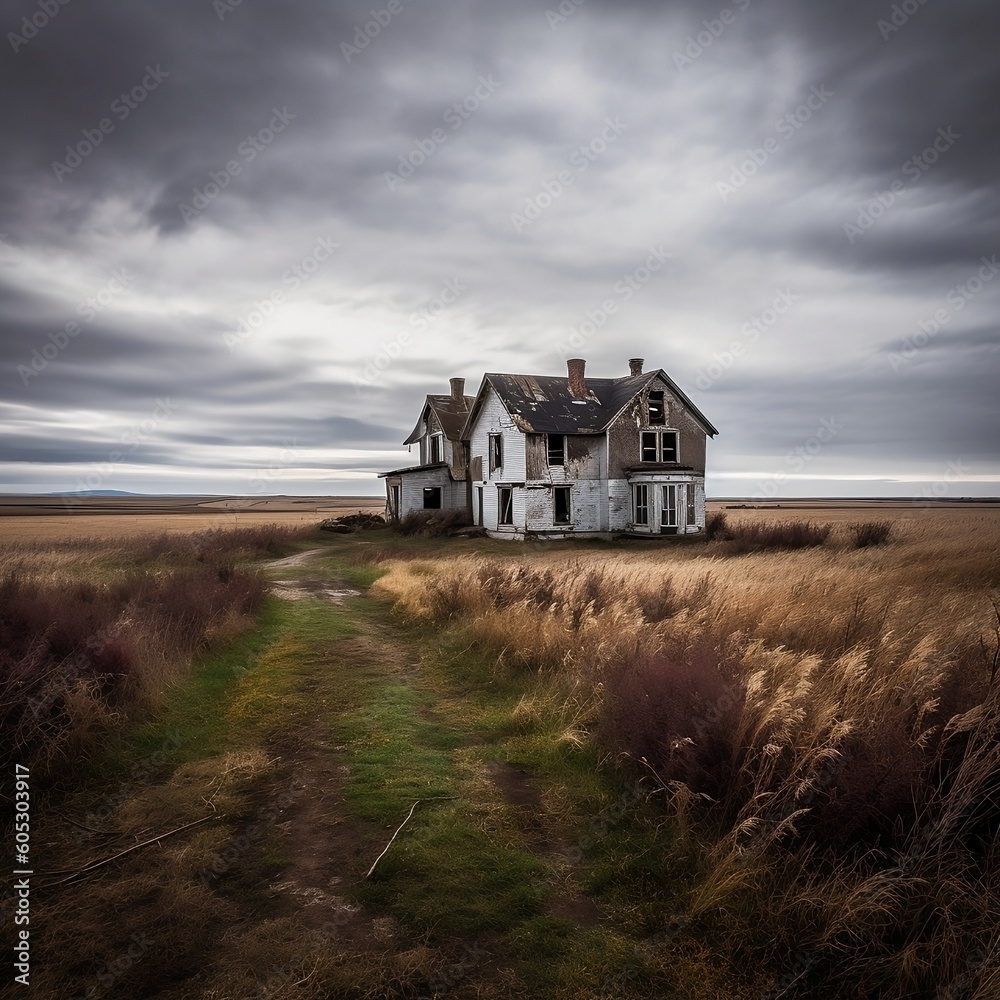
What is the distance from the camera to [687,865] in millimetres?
3873

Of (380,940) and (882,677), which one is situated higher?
(882,677)

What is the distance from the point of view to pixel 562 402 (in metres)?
30.8

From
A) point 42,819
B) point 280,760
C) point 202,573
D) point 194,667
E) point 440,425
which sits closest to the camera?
point 42,819

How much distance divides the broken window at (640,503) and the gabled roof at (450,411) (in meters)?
11.5

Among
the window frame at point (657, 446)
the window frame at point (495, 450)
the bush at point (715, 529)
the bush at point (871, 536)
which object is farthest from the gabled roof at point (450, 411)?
the bush at point (871, 536)

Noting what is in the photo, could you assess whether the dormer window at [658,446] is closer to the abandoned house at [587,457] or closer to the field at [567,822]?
the abandoned house at [587,457]

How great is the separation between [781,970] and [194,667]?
768 cm

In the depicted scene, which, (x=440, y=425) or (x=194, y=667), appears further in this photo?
(x=440, y=425)

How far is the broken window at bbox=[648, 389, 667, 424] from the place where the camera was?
30.3 m

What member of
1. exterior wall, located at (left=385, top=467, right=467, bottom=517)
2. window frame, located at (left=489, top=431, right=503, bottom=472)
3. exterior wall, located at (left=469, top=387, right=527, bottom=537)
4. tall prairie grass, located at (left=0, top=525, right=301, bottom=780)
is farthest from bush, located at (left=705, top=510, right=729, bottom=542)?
tall prairie grass, located at (left=0, top=525, right=301, bottom=780)

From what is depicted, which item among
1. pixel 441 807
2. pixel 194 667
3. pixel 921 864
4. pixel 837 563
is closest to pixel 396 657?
pixel 194 667

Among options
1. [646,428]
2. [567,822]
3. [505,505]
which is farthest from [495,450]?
[567,822]

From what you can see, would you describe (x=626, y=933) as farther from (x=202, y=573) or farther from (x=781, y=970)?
(x=202, y=573)

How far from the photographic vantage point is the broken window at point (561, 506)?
→ 96.0 feet
